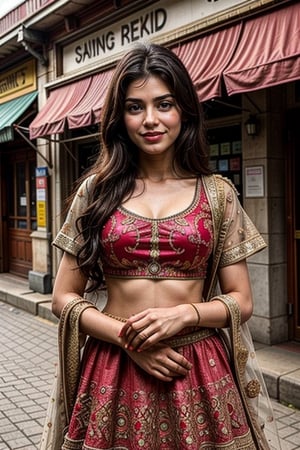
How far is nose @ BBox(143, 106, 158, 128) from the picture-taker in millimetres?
1651

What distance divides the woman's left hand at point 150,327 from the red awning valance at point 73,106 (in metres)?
5.13

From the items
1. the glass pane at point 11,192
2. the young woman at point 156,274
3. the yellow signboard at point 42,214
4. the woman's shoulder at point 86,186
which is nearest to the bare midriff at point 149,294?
the young woman at point 156,274

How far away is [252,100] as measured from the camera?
529 cm

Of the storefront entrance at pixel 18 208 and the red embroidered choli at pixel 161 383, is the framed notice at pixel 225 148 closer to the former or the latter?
the red embroidered choli at pixel 161 383

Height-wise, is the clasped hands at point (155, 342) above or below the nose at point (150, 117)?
below

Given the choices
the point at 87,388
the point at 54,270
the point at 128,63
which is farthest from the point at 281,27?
the point at 54,270

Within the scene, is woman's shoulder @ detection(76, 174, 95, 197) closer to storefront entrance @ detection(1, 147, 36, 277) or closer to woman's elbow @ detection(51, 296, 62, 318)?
woman's elbow @ detection(51, 296, 62, 318)

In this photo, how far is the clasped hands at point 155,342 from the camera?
1477mm

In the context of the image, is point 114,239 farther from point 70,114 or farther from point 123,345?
point 70,114

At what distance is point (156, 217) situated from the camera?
170cm

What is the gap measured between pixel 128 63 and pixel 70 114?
5496 mm

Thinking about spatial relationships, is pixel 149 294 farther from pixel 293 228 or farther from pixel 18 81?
pixel 18 81

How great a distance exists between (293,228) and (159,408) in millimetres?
4073

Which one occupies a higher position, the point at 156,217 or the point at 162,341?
the point at 156,217
